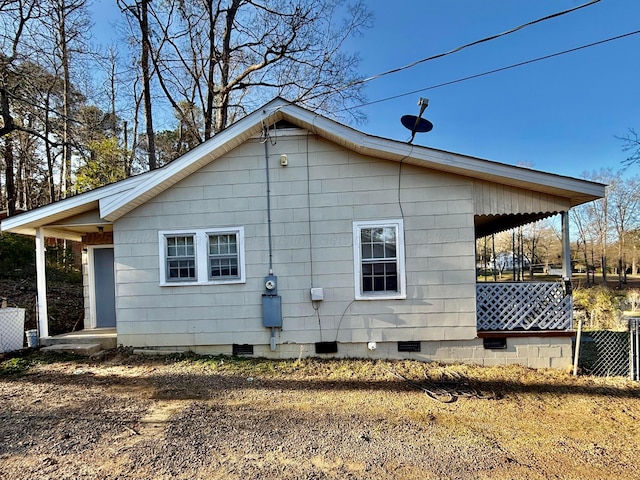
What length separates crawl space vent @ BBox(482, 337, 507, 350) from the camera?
6.50 metres

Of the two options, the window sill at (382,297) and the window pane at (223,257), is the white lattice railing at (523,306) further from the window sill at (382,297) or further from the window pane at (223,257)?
the window pane at (223,257)

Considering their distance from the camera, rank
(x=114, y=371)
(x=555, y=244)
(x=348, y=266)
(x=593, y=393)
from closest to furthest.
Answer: (x=593, y=393) → (x=114, y=371) → (x=348, y=266) → (x=555, y=244)

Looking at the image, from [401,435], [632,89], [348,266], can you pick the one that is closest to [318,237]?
[348,266]

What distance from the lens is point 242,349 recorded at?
6.84 meters

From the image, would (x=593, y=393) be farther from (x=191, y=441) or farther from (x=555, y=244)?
(x=555, y=244)

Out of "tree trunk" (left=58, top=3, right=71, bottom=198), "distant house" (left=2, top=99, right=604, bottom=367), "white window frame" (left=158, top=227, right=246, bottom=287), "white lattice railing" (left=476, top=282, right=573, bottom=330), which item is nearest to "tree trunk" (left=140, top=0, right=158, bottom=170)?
"tree trunk" (left=58, top=3, right=71, bottom=198)

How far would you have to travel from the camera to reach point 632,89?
13.3 metres

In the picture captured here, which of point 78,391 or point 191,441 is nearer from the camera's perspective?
point 191,441

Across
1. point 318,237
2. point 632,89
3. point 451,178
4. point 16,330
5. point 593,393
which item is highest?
point 632,89

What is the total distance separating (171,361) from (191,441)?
317cm

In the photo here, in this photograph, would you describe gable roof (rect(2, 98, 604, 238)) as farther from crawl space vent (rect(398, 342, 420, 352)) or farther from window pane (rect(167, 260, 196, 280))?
crawl space vent (rect(398, 342, 420, 352))

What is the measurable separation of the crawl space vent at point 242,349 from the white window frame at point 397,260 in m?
2.37

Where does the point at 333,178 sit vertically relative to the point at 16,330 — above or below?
above

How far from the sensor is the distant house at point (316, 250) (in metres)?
6.44
